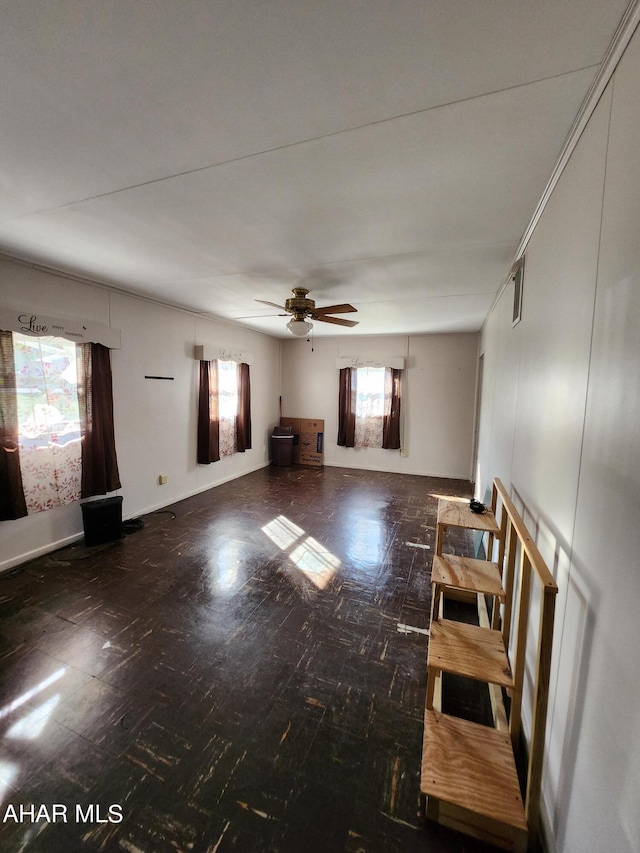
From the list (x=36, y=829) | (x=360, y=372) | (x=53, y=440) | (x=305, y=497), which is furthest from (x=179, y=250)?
(x=360, y=372)

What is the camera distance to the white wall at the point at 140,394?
2.81 meters

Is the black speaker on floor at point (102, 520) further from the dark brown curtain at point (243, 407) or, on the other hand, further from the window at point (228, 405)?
the dark brown curtain at point (243, 407)

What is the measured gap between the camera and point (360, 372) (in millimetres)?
6148

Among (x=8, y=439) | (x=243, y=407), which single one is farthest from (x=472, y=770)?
(x=243, y=407)

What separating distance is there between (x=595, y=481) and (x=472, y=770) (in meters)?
1.12

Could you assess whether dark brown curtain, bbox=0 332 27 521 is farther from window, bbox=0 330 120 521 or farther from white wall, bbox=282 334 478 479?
white wall, bbox=282 334 478 479

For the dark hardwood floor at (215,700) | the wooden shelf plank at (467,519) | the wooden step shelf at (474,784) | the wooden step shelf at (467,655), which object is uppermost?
the wooden shelf plank at (467,519)

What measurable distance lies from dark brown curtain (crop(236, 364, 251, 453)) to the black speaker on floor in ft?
7.67

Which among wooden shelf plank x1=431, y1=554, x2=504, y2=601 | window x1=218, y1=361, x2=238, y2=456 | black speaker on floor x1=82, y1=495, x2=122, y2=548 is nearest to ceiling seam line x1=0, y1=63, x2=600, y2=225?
wooden shelf plank x1=431, y1=554, x2=504, y2=601

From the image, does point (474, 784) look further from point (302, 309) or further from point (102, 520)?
point (102, 520)

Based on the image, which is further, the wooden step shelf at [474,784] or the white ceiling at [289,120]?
the wooden step shelf at [474,784]

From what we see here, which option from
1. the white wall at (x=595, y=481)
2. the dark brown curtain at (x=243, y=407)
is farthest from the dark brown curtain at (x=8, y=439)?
the white wall at (x=595, y=481)

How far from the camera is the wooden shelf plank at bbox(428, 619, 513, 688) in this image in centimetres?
129

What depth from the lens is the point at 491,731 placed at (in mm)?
1322
